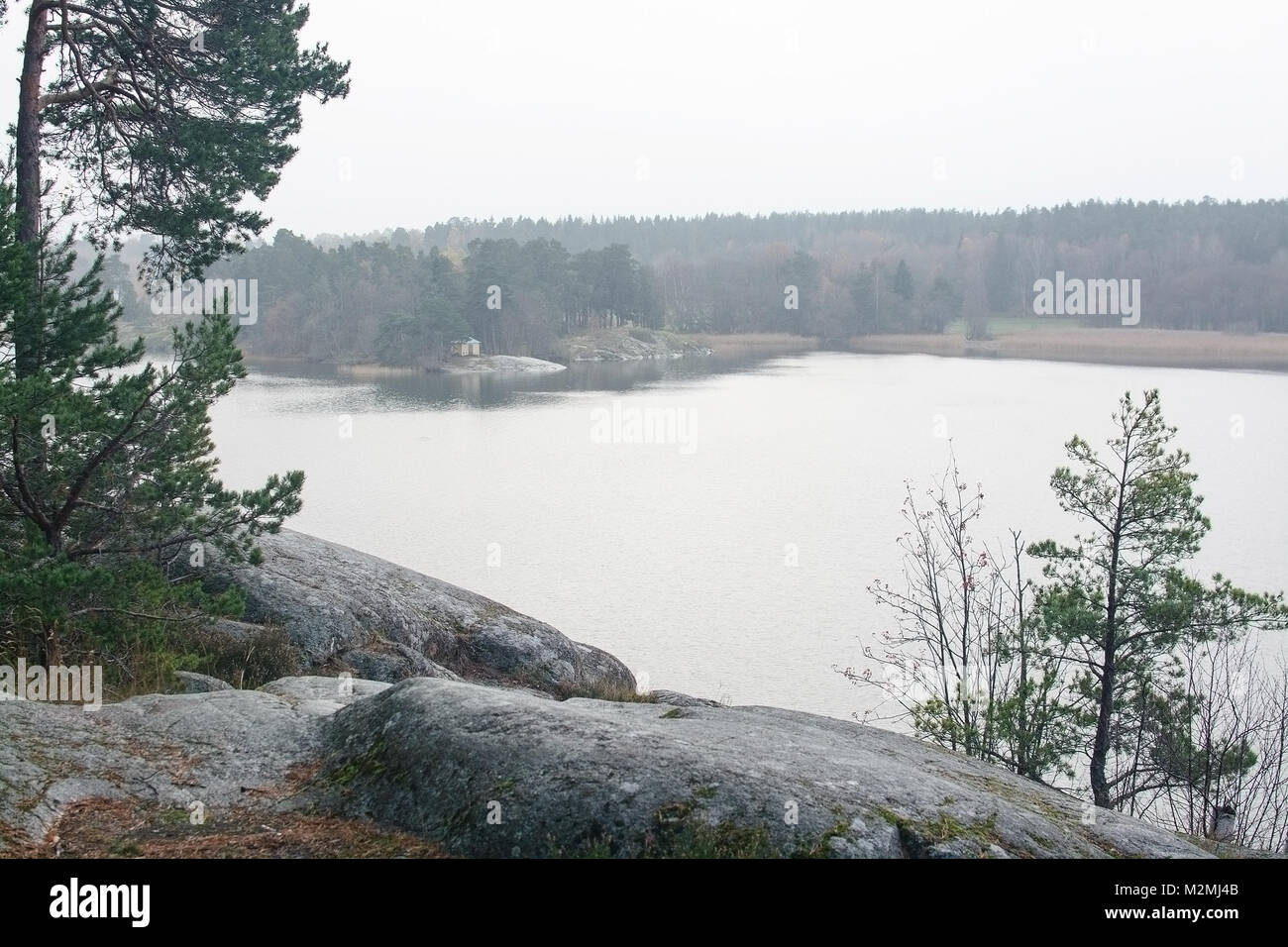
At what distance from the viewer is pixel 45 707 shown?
6.73 metres

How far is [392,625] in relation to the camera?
12.9 m

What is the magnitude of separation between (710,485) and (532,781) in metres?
37.1

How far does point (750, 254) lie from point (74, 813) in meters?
177

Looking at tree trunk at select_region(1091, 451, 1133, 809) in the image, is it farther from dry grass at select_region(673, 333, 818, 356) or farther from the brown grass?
dry grass at select_region(673, 333, 818, 356)

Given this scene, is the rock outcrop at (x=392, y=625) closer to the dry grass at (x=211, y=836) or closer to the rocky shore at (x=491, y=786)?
the rocky shore at (x=491, y=786)

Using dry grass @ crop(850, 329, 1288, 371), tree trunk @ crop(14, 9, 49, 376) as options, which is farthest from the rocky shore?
dry grass @ crop(850, 329, 1288, 371)

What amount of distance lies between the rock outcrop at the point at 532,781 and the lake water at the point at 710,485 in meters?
13.5

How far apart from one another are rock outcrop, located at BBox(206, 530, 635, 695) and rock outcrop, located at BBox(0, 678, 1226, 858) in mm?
4324

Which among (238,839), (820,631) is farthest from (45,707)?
(820,631)

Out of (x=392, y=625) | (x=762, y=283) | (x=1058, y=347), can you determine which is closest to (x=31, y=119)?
(x=392, y=625)

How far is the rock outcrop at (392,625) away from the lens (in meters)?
11.8

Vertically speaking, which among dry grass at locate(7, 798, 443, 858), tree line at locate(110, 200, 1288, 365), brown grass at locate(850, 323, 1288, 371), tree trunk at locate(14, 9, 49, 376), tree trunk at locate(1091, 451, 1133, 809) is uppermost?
tree line at locate(110, 200, 1288, 365)

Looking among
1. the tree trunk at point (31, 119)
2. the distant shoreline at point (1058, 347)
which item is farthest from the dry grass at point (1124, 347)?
the tree trunk at point (31, 119)

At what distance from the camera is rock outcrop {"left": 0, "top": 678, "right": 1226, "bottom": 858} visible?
5.35 meters
